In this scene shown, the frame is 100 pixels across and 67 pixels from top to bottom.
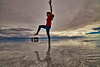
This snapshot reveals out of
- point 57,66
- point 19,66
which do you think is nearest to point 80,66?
point 57,66

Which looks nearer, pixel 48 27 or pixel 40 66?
pixel 40 66

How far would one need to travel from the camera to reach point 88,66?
4.38 ft

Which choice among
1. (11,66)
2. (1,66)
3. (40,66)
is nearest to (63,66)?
(40,66)

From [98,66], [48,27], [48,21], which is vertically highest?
[48,21]

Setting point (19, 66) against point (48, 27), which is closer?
point (19, 66)

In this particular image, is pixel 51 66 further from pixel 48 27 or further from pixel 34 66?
pixel 48 27

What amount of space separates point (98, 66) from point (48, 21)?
3.82 m

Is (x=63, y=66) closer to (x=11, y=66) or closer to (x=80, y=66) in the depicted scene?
(x=80, y=66)

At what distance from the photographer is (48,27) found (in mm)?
4312

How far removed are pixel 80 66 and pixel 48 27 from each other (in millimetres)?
3417

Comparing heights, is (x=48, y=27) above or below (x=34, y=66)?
above

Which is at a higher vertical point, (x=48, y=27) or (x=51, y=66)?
(x=48, y=27)

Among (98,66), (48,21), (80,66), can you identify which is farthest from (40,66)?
(48,21)

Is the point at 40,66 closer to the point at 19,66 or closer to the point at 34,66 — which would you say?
the point at 34,66
